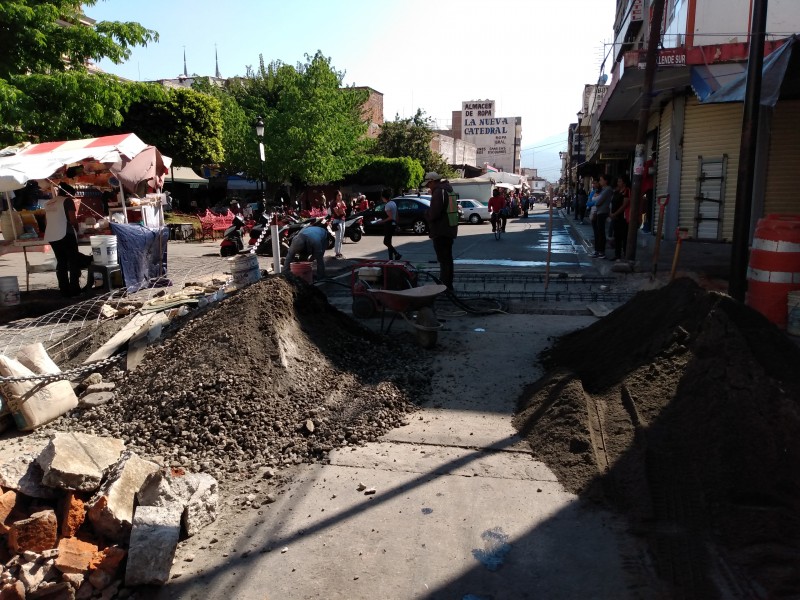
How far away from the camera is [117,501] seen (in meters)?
3.30

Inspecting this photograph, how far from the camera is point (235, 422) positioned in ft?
14.9

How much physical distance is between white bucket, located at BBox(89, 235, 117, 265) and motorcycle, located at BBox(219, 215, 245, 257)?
649cm

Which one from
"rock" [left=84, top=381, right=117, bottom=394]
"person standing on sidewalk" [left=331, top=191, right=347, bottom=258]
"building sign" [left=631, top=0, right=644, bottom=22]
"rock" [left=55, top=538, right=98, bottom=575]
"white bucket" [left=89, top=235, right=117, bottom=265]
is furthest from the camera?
"building sign" [left=631, top=0, right=644, bottom=22]

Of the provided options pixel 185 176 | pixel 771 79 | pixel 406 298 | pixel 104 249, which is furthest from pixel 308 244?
pixel 185 176

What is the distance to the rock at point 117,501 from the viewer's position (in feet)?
10.6

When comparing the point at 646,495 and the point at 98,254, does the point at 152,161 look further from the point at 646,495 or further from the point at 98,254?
the point at 646,495

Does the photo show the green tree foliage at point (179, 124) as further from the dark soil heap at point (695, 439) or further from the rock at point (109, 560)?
the rock at point (109, 560)

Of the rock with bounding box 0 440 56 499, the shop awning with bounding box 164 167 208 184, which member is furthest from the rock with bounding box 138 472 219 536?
the shop awning with bounding box 164 167 208 184

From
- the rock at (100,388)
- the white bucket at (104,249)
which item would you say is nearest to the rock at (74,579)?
the rock at (100,388)

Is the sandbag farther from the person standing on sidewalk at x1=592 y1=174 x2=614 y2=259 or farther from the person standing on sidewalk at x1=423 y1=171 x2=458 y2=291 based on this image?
the person standing on sidewalk at x1=592 y1=174 x2=614 y2=259

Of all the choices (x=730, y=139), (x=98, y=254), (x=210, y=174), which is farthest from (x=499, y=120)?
(x=98, y=254)

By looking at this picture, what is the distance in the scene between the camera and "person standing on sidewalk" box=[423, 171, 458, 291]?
8.91 meters

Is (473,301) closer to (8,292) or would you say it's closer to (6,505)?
(6,505)

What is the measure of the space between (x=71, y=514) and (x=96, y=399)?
2004 millimetres
